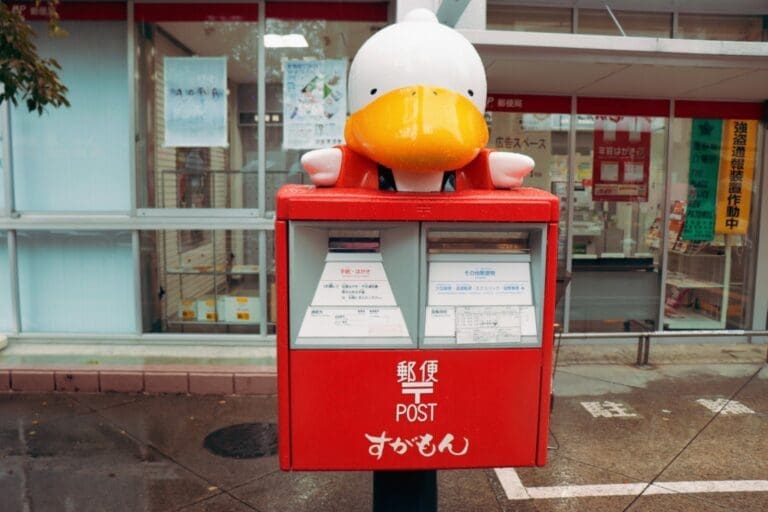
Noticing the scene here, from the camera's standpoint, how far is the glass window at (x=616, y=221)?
7.42 m

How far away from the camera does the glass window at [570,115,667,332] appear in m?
7.42

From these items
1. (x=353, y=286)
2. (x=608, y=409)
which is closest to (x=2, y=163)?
(x=353, y=286)

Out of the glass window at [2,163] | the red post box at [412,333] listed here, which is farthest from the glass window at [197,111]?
the red post box at [412,333]

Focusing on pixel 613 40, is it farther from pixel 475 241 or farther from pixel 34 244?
pixel 34 244

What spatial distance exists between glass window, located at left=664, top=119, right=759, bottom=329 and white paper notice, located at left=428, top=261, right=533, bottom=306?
596 centimetres

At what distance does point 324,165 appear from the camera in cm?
255

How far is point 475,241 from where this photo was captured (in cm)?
256

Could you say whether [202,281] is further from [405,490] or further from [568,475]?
[405,490]

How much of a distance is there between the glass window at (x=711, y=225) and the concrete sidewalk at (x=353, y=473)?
74.3 inches

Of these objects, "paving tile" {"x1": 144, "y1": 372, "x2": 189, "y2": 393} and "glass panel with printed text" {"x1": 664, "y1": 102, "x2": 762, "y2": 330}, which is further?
"glass panel with printed text" {"x1": 664, "y1": 102, "x2": 762, "y2": 330}

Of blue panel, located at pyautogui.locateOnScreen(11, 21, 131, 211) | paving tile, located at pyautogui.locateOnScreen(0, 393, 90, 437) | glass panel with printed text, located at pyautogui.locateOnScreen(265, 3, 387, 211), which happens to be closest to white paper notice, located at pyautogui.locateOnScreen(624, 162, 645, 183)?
glass panel with printed text, located at pyautogui.locateOnScreen(265, 3, 387, 211)

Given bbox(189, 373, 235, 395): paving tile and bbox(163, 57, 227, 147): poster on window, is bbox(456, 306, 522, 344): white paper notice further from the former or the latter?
bbox(163, 57, 227, 147): poster on window

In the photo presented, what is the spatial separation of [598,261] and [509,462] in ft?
18.5

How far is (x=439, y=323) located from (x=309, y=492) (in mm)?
2276
